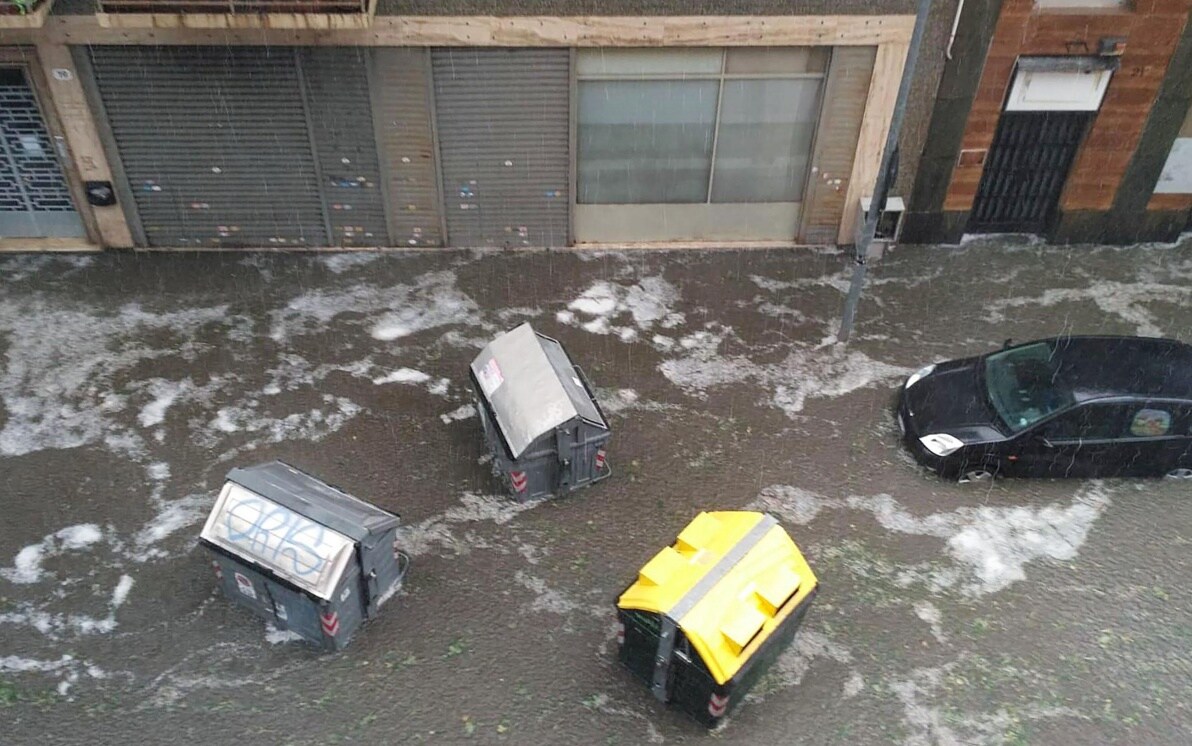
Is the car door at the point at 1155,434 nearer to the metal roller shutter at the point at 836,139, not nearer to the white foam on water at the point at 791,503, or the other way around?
the white foam on water at the point at 791,503

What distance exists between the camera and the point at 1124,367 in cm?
850

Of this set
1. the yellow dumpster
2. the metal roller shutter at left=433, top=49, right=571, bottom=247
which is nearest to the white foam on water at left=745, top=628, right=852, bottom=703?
the yellow dumpster

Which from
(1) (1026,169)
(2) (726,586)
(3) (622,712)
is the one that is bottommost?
(3) (622,712)

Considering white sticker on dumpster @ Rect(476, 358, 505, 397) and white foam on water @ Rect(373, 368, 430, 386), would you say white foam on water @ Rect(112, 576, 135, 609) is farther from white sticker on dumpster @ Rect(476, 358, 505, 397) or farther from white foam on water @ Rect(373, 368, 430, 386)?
white sticker on dumpster @ Rect(476, 358, 505, 397)

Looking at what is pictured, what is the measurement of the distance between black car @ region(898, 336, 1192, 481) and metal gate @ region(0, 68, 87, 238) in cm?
1184

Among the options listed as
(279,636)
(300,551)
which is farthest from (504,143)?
(279,636)

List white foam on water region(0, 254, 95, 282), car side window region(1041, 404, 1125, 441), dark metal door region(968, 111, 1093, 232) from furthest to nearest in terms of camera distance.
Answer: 1. dark metal door region(968, 111, 1093, 232)
2. white foam on water region(0, 254, 95, 282)
3. car side window region(1041, 404, 1125, 441)

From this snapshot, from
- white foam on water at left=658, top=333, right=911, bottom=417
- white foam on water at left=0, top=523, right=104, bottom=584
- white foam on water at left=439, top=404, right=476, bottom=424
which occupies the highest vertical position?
white foam on water at left=658, top=333, right=911, bottom=417

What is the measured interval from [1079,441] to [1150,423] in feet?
2.41

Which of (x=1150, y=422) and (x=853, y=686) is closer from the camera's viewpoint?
(x=853, y=686)

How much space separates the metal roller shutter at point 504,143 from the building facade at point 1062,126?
5.35 meters

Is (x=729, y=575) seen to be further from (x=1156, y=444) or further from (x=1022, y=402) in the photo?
(x=1156, y=444)

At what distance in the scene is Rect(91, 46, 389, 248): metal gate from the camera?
10.8 m

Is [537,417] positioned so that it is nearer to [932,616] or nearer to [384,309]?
[932,616]
